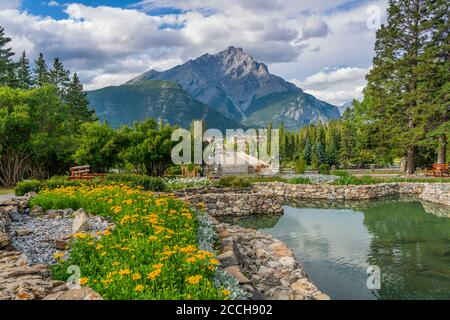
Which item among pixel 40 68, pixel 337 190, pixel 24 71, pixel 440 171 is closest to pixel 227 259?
pixel 337 190

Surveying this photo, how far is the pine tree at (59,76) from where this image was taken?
42.4 m

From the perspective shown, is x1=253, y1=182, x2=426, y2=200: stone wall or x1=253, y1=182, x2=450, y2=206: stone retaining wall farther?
x1=253, y1=182, x2=426, y2=200: stone wall

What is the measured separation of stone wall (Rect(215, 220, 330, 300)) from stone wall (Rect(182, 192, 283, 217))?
6.96m

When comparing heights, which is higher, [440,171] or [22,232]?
[440,171]

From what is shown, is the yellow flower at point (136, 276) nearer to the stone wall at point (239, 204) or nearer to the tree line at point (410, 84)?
the stone wall at point (239, 204)

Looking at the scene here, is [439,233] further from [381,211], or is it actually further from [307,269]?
[307,269]

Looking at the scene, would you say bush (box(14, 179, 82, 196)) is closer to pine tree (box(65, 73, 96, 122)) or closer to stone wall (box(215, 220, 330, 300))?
stone wall (box(215, 220, 330, 300))

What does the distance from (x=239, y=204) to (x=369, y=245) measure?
713cm

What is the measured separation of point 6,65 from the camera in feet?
115

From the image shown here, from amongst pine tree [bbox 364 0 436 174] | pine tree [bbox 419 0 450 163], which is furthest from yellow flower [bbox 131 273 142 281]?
pine tree [bbox 364 0 436 174]

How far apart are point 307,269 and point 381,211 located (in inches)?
367

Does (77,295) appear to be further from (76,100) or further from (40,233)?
(76,100)

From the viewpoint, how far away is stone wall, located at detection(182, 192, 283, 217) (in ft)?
52.4

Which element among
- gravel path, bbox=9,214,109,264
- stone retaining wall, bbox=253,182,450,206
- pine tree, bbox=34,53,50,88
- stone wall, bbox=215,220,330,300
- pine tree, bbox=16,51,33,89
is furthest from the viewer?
pine tree, bbox=34,53,50,88
